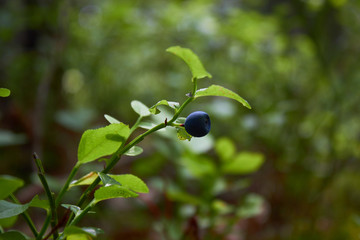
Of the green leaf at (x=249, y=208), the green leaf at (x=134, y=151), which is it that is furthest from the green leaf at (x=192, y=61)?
the green leaf at (x=249, y=208)

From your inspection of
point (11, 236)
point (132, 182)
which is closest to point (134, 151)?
point (132, 182)

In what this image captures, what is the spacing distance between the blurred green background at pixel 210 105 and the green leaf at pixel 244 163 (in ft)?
0.10

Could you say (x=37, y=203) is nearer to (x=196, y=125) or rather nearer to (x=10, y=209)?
(x=10, y=209)

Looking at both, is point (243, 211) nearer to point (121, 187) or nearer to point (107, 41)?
point (121, 187)

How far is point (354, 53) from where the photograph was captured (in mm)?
1672

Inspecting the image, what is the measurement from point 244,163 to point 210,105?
35cm

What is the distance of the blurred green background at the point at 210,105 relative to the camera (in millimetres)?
1209

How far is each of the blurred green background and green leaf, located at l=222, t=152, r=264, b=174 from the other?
0.03 metres

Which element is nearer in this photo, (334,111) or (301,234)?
(301,234)

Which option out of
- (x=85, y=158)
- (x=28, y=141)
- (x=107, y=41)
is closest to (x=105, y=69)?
(x=107, y=41)

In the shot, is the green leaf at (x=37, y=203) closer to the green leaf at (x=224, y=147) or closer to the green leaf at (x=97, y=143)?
the green leaf at (x=97, y=143)

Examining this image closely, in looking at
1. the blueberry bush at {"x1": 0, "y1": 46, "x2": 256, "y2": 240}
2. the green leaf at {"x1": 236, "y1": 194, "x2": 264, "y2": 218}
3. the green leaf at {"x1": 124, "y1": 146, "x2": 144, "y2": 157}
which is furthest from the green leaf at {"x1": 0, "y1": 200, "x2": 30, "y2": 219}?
the green leaf at {"x1": 236, "y1": 194, "x2": 264, "y2": 218}

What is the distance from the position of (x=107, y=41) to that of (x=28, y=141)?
0.70 metres

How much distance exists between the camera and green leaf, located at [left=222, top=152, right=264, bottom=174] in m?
0.91
